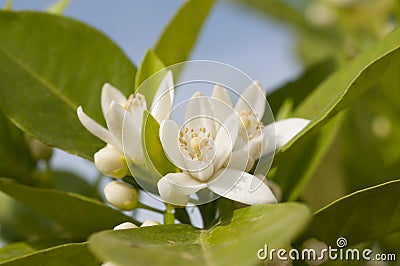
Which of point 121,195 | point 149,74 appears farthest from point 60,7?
point 121,195

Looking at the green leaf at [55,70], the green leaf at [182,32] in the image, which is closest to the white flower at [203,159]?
the green leaf at [55,70]

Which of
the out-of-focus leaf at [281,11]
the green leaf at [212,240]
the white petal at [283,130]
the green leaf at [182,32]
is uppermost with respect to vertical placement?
the out-of-focus leaf at [281,11]

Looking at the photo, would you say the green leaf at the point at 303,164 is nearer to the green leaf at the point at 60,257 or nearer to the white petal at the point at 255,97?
the white petal at the point at 255,97

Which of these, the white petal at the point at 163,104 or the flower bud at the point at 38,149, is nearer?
the white petal at the point at 163,104

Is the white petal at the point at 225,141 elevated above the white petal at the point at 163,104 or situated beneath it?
situated beneath

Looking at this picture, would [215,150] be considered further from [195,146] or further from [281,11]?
[281,11]

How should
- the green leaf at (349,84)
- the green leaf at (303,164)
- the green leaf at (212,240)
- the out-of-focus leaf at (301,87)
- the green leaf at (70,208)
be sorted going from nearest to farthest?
the green leaf at (212,240) → the green leaf at (349,84) → the green leaf at (70,208) → the green leaf at (303,164) → the out-of-focus leaf at (301,87)

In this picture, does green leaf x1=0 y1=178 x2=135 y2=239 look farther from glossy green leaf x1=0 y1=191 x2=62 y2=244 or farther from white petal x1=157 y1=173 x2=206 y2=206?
glossy green leaf x1=0 y1=191 x2=62 y2=244

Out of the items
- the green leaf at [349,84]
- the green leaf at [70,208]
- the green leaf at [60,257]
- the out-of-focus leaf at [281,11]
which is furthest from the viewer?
the out-of-focus leaf at [281,11]
